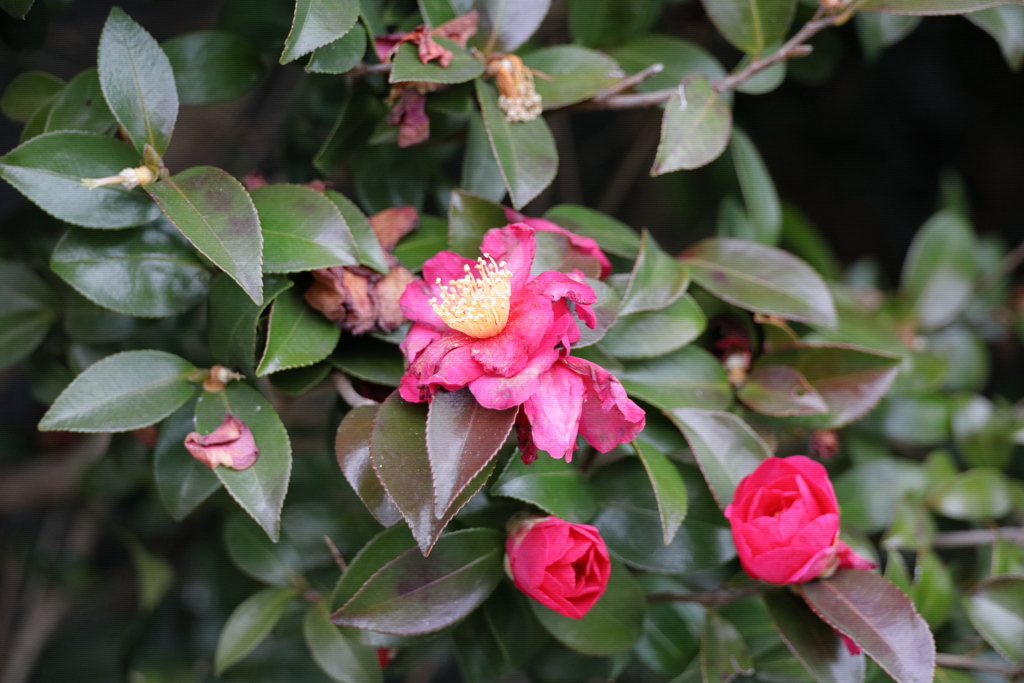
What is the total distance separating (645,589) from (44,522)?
102 cm

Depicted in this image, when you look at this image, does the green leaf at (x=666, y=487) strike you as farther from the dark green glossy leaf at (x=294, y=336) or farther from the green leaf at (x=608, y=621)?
the dark green glossy leaf at (x=294, y=336)

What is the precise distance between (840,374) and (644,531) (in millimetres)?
241

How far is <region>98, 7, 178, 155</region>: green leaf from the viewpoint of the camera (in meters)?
0.58

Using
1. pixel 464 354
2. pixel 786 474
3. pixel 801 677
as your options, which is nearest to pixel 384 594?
pixel 464 354

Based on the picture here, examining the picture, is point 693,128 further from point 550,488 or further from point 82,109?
point 82,109

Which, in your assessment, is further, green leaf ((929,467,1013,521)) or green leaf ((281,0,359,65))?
green leaf ((929,467,1013,521))

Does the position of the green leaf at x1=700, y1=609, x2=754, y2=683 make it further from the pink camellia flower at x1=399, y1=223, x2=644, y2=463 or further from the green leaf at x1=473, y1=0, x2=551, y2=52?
the green leaf at x1=473, y1=0, x2=551, y2=52

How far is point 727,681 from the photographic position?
2.14 feet

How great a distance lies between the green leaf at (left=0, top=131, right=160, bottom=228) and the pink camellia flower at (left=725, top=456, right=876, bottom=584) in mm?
500

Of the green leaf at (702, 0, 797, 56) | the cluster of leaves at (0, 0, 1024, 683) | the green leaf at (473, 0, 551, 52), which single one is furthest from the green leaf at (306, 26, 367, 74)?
the green leaf at (702, 0, 797, 56)

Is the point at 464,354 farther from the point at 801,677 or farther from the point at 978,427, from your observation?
the point at 978,427

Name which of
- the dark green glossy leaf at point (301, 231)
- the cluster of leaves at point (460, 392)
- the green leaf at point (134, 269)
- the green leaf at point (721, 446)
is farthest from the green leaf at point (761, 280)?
the green leaf at point (134, 269)

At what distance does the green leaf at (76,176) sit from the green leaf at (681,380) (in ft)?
1.33

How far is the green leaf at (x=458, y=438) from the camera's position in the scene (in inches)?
19.0
